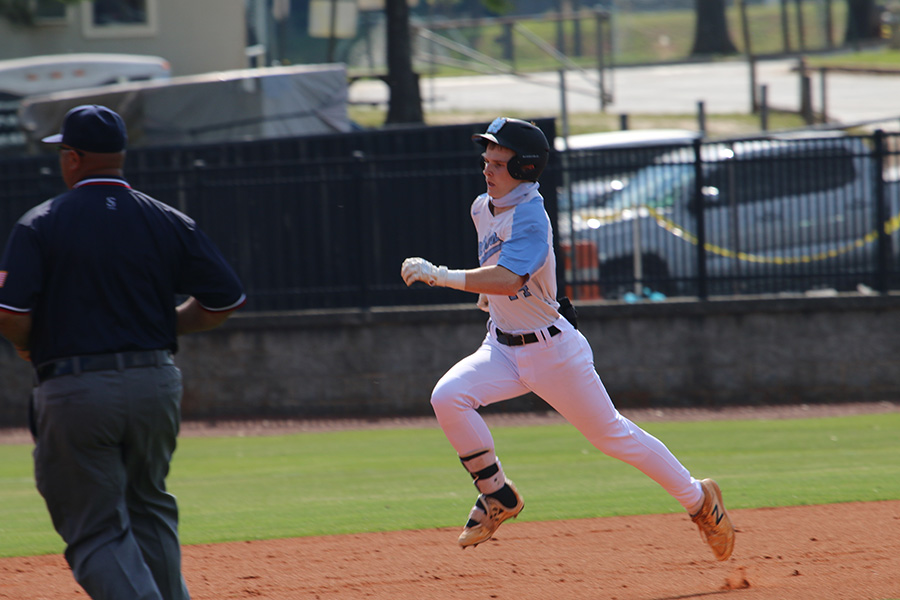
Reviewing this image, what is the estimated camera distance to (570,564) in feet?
18.8

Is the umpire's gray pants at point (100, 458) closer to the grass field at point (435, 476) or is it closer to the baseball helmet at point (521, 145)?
the baseball helmet at point (521, 145)

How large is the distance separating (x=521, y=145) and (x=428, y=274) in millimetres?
820

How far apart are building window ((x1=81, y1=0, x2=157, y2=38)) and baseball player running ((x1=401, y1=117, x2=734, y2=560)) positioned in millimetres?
19446

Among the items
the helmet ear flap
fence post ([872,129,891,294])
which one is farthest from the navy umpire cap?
fence post ([872,129,891,294])

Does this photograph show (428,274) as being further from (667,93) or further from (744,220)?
(667,93)

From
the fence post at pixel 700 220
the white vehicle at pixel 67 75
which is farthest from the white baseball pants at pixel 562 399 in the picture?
the white vehicle at pixel 67 75

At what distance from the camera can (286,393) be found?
12.9 metres

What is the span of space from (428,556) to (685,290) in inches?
293

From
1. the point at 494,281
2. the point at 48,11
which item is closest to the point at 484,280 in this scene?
the point at 494,281

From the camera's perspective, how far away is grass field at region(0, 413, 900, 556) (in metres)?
7.15

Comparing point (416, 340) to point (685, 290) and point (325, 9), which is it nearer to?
point (685, 290)

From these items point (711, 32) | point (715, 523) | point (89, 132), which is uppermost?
point (711, 32)

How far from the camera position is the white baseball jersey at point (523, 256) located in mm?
5082

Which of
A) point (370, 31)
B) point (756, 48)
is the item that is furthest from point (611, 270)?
point (756, 48)
